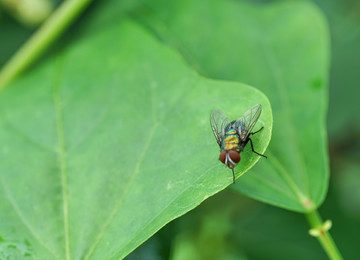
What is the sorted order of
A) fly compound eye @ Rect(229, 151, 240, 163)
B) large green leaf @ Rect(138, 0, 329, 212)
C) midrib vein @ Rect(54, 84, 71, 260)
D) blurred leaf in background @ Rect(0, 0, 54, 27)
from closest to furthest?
fly compound eye @ Rect(229, 151, 240, 163)
midrib vein @ Rect(54, 84, 71, 260)
large green leaf @ Rect(138, 0, 329, 212)
blurred leaf in background @ Rect(0, 0, 54, 27)

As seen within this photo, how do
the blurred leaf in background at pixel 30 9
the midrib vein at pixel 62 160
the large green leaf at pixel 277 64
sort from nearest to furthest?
the midrib vein at pixel 62 160
the large green leaf at pixel 277 64
the blurred leaf in background at pixel 30 9

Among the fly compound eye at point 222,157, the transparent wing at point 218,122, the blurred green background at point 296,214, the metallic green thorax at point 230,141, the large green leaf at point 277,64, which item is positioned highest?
the transparent wing at point 218,122

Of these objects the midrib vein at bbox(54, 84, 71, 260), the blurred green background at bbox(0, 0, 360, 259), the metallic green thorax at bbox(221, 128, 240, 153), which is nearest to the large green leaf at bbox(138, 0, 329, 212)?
the metallic green thorax at bbox(221, 128, 240, 153)

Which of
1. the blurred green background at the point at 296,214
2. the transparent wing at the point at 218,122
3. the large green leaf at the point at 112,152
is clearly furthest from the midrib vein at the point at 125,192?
the blurred green background at the point at 296,214

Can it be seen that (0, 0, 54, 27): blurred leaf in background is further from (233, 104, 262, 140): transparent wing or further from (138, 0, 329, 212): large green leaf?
(233, 104, 262, 140): transparent wing

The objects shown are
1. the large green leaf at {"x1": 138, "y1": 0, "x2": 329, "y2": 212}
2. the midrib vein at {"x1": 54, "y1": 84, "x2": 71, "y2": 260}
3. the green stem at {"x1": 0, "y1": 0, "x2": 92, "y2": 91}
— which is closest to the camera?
the midrib vein at {"x1": 54, "y1": 84, "x2": 71, "y2": 260}

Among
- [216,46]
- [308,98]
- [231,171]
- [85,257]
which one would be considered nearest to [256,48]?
[216,46]

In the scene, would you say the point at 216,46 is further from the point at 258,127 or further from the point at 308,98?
the point at 258,127

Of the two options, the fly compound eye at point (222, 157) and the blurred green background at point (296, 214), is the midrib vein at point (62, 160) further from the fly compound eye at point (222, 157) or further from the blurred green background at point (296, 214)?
the blurred green background at point (296, 214)

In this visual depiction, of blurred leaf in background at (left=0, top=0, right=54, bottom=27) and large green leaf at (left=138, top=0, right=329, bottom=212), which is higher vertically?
blurred leaf in background at (left=0, top=0, right=54, bottom=27)
